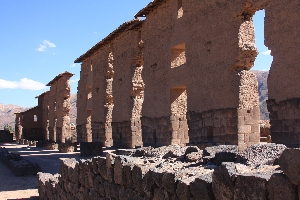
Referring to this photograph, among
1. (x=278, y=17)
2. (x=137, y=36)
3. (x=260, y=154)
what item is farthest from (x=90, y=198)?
(x=137, y=36)

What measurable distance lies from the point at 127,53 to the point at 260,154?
15.6 metres

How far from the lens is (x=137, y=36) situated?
17.7 meters

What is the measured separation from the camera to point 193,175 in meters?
3.52

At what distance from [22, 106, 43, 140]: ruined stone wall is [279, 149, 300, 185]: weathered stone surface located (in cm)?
4080

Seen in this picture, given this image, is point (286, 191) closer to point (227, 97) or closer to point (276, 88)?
point (276, 88)

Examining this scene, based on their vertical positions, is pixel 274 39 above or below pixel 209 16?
below

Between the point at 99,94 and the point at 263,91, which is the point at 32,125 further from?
the point at 263,91

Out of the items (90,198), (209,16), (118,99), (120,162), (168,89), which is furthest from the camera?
(118,99)

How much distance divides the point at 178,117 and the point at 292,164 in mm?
11688

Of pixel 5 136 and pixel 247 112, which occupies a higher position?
pixel 247 112

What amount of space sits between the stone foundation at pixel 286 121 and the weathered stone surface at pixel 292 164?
21.5 feet

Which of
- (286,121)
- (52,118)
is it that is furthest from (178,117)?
(52,118)

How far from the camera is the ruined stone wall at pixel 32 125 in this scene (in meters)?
40.7

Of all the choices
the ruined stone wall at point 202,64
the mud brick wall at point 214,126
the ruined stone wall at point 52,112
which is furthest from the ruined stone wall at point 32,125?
the mud brick wall at point 214,126
